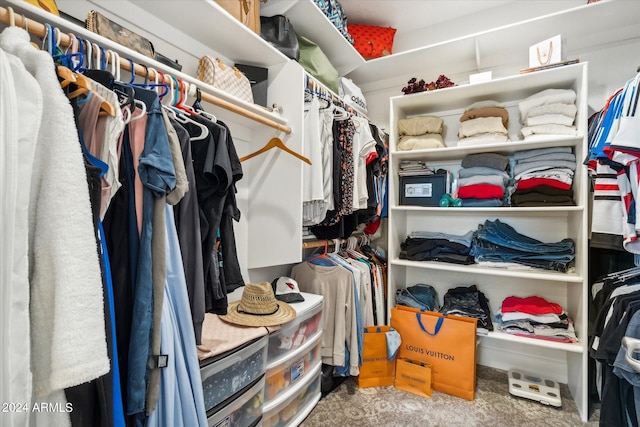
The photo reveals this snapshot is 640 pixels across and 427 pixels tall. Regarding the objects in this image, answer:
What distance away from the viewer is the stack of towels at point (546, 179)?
5.91ft

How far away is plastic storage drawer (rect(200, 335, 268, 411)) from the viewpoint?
1062mm

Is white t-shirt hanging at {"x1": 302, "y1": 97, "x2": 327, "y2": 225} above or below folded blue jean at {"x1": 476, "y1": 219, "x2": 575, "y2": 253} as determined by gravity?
above

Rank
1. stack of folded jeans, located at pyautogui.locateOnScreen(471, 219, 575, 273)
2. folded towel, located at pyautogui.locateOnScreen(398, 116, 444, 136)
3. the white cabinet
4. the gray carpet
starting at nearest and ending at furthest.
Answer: the gray carpet, the white cabinet, stack of folded jeans, located at pyautogui.locateOnScreen(471, 219, 575, 273), folded towel, located at pyautogui.locateOnScreen(398, 116, 444, 136)

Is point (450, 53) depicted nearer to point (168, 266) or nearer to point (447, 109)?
point (447, 109)

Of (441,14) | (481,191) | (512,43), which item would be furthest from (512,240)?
(441,14)

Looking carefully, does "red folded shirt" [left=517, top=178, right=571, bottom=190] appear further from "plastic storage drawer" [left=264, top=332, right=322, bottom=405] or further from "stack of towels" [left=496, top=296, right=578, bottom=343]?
"plastic storage drawer" [left=264, top=332, right=322, bottom=405]

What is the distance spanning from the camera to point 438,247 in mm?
2189

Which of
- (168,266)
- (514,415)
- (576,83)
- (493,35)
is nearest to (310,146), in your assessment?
(168,266)

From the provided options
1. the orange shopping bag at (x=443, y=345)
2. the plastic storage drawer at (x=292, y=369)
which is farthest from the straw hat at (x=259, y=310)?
the orange shopping bag at (x=443, y=345)

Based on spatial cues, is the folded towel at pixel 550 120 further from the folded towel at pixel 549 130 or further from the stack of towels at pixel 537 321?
the stack of towels at pixel 537 321

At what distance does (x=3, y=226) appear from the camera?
459 millimetres

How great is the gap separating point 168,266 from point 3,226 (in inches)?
15.1

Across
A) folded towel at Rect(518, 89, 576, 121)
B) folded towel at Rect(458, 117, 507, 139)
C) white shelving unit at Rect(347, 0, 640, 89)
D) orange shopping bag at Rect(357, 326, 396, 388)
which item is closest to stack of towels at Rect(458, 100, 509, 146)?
folded towel at Rect(458, 117, 507, 139)

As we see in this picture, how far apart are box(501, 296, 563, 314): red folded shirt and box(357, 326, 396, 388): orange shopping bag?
2.74ft
